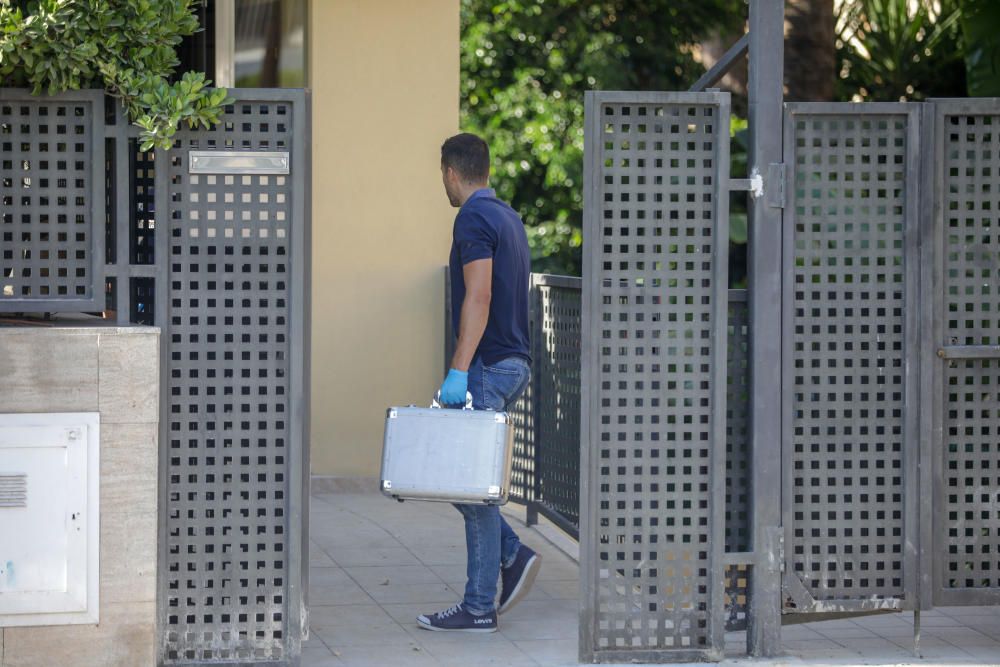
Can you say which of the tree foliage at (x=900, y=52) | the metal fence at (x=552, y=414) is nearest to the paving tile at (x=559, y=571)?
the metal fence at (x=552, y=414)

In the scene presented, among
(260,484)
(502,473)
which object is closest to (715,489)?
(502,473)

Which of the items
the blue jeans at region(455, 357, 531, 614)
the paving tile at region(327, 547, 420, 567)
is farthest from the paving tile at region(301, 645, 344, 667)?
the paving tile at region(327, 547, 420, 567)

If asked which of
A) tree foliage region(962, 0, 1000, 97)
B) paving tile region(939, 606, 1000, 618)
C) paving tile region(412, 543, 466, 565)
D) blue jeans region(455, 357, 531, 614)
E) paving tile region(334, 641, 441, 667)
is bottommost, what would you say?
paving tile region(939, 606, 1000, 618)

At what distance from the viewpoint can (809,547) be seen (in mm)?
5363

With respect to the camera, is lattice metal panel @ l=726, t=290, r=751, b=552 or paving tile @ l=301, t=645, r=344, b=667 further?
lattice metal panel @ l=726, t=290, r=751, b=552

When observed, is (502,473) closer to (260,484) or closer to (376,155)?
(260,484)

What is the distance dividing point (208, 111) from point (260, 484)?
137 centimetres

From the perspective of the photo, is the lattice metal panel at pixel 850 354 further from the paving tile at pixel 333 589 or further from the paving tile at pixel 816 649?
the paving tile at pixel 333 589

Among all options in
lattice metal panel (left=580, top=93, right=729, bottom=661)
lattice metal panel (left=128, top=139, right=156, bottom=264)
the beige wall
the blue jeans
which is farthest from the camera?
the beige wall

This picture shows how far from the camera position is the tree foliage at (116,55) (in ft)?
15.2

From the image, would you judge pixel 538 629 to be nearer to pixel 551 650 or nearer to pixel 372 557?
pixel 551 650

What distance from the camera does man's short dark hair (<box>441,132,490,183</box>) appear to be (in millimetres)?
5723

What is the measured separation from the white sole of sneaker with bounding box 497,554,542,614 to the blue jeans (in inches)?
9.4

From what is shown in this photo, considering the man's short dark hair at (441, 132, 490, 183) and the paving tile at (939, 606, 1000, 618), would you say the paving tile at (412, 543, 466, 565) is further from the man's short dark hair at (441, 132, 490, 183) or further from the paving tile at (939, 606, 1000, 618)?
the paving tile at (939, 606, 1000, 618)
